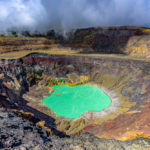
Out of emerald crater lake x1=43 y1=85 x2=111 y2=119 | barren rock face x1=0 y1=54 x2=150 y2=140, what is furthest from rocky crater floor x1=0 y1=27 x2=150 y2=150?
emerald crater lake x1=43 y1=85 x2=111 y2=119

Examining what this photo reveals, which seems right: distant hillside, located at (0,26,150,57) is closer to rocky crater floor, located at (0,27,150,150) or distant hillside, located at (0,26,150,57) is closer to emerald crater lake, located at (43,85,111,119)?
rocky crater floor, located at (0,27,150,150)

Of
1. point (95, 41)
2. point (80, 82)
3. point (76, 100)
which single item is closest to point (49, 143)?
point (76, 100)

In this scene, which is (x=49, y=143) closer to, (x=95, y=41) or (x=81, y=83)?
(x=81, y=83)

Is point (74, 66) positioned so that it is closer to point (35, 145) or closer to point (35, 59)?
point (35, 59)

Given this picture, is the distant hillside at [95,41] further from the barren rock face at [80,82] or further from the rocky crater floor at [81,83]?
the barren rock face at [80,82]

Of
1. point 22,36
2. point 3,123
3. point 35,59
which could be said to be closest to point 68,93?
point 35,59
